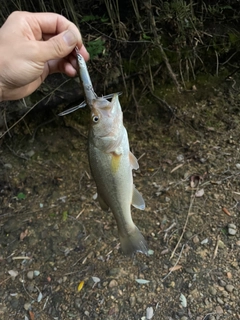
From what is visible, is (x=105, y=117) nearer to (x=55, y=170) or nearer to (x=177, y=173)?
(x=177, y=173)

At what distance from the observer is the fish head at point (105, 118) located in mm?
1808

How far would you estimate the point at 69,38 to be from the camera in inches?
77.5

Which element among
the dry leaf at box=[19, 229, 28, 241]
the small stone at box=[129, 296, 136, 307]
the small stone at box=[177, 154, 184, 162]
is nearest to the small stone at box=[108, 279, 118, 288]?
the small stone at box=[129, 296, 136, 307]


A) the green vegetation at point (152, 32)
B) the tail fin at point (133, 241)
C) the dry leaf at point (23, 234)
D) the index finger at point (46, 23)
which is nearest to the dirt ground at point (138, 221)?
the dry leaf at point (23, 234)

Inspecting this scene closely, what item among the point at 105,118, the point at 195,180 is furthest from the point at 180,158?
the point at 105,118

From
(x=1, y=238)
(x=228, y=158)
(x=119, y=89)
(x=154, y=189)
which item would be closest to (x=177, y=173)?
(x=154, y=189)

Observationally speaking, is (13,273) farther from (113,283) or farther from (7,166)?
(7,166)

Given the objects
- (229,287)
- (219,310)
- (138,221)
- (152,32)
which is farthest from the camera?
(152,32)

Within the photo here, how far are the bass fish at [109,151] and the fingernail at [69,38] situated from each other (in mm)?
187

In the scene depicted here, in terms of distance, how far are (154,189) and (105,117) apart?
182 cm

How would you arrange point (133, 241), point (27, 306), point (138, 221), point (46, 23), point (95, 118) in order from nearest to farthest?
point (95, 118), point (133, 241), point (46, 23), point (27, 306), point (138, 221)

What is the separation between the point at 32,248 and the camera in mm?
3244

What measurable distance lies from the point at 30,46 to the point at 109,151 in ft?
2.35

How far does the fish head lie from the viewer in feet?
5.93
